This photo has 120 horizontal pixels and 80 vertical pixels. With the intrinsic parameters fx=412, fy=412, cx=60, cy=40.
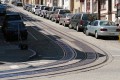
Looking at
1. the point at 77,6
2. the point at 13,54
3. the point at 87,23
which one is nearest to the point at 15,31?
the point at 87,23

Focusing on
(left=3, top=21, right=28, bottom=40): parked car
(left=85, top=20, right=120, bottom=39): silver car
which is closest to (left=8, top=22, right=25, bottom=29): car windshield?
(left=3, top=21, right=28, bottom=40): parked car

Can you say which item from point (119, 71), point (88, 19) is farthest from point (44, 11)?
point (119, 71)

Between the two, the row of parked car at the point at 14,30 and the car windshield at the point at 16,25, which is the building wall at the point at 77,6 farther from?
the car windshield at the point at 16,25

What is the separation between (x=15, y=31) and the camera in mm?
31109

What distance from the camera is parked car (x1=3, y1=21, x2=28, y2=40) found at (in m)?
30.9

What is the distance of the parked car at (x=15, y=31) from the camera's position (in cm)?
3092

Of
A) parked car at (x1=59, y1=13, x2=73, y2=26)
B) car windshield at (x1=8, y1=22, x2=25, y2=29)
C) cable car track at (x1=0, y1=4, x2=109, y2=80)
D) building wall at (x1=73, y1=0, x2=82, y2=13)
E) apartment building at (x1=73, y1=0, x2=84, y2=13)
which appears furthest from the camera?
building wall at (x1=73, y1=0, x2=82, y2=13)

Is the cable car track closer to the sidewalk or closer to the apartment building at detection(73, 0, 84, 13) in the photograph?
the sidewalk

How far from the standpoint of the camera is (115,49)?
25.2m

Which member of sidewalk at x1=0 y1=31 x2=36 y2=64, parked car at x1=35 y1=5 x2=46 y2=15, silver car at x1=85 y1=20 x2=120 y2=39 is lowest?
sidewalk at x1=0 y1=31 x2=36 y2=64

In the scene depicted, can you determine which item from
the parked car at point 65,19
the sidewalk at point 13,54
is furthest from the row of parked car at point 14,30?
the parked car at point 65,19

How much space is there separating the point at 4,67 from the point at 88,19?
20492 mm

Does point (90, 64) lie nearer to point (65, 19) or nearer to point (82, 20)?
point (82, 20)

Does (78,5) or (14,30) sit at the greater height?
(78,5)
